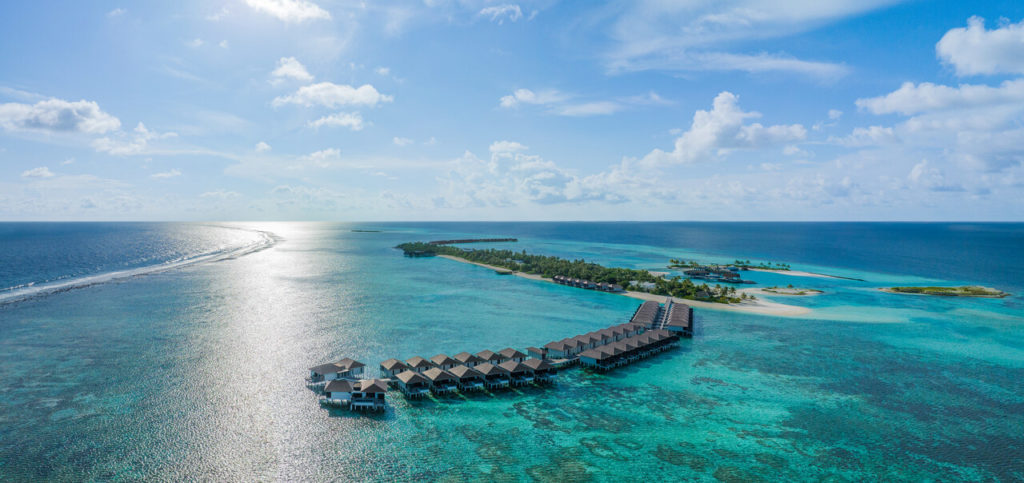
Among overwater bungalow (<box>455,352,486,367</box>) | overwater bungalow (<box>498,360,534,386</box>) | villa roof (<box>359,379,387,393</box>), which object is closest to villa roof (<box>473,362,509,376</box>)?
overwater bungalow (<box>498,360,534,386</box>)

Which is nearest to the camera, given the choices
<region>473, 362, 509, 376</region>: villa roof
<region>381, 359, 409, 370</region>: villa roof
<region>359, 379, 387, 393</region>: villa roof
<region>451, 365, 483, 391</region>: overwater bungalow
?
<region>359, 379, 387, 393</region>: villa roof

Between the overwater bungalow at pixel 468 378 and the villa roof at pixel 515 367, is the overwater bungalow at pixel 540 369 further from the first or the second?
the overwater bungalow at pixel 468 378

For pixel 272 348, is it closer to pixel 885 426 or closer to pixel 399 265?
pixel 885 426

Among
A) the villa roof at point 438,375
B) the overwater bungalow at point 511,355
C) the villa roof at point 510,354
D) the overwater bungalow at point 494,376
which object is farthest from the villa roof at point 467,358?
the villa roof at point 438,375

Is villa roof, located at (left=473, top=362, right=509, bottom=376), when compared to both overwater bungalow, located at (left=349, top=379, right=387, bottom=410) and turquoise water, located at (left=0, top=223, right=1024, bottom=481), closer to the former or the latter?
turquoise water, located at (left=0, top=223, right=1024, bottom=481)

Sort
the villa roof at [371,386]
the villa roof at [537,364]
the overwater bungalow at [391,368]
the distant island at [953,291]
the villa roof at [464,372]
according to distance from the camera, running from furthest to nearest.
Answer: the distant island at [953,291]
the villa roof at [537,364]
the overwater bungalow at [391,368]
the villa roof at [464,372]
the villa roof at [371,386]

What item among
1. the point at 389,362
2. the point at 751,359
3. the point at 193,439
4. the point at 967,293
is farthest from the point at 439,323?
the point at 967,293

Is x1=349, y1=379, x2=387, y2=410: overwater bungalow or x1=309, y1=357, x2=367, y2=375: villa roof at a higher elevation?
x1=309, y1=357, x2=367, y2=375: villa roof

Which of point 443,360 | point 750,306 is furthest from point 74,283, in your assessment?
point 750,306
